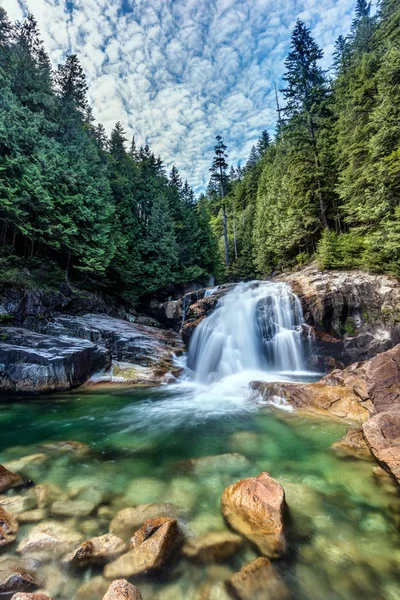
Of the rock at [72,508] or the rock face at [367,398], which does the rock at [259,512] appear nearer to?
the rock at [72,508]

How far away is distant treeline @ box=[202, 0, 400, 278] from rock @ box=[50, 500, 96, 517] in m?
11.5

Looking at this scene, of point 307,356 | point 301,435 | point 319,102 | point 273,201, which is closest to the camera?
point 301,435

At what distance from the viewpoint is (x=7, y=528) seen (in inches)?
109

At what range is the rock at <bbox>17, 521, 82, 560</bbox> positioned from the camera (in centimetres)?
257

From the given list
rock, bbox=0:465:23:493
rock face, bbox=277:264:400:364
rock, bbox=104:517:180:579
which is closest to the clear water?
rock, bbox=104:517:180:579

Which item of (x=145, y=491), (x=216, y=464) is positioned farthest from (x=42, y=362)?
(x=216, y=464)

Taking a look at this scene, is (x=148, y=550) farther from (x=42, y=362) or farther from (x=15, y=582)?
(x=42, y=362)

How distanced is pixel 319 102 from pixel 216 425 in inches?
880

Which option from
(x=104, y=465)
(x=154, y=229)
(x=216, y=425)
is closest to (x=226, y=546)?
(x=104, y=465)

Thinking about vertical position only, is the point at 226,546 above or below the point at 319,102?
below

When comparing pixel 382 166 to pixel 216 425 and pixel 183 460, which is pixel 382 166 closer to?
pixel 216 425

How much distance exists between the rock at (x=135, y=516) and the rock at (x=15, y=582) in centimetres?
81

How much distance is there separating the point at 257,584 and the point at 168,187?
29.5 meters

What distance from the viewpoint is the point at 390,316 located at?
1021 cm
